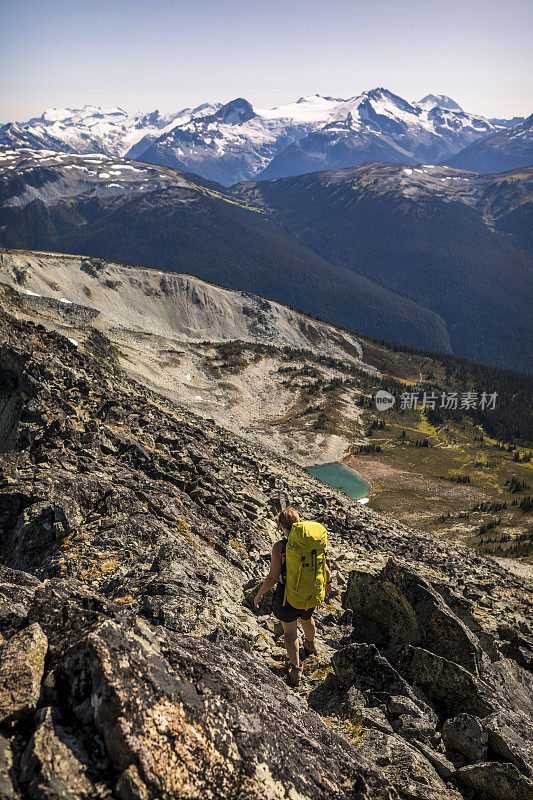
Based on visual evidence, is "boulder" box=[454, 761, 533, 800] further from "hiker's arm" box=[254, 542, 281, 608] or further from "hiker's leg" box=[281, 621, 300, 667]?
"hiker's arm" box=[254, 542, 281, 608]

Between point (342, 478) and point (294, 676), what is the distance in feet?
244

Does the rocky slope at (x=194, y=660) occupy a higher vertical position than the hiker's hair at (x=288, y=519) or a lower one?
lower

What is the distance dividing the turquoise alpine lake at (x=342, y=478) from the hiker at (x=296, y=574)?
65564mm

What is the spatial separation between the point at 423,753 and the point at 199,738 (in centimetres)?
600

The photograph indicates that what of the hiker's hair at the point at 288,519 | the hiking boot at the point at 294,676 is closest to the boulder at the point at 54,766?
the hiker's hair at the point at 288,519

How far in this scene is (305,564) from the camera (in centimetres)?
961

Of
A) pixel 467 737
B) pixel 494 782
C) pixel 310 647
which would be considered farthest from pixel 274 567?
pixel 494 782

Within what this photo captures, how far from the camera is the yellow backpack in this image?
9547mm

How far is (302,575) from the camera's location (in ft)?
31.8

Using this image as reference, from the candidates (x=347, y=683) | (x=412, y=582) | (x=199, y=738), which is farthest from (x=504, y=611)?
(x=199, y=738)

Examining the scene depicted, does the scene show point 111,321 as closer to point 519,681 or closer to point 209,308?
point 209,308

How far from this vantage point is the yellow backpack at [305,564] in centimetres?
955

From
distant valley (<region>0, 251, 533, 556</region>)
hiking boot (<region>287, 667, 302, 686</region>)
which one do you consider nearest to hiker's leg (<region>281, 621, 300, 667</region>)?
hiking boot (<region>287, 667, 302, 686</region>)

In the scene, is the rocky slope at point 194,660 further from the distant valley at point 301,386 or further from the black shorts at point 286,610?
the distant valley at point 301,386
